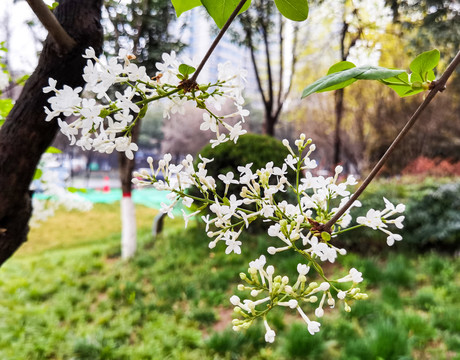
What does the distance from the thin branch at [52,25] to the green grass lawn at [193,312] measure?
2.59 metres

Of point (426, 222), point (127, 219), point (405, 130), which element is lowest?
point (127, 219)

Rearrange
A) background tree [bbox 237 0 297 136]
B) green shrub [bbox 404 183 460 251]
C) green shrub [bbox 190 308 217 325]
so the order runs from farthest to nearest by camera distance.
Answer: background tree [bbox 237 0 297 136], green shrub [bbox 404 183 460 251], green shrub [bbox 190 308 217 325]

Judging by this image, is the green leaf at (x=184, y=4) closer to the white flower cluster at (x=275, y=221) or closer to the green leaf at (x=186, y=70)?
the green leaf at (x=186, y=70)

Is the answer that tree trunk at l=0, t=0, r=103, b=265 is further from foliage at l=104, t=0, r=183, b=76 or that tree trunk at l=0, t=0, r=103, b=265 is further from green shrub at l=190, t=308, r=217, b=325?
foliage at l=104, t=0, r=183, b=76

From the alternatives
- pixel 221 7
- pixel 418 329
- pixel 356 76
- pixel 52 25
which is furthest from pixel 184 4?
pixel 418 329

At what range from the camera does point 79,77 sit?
1.30m

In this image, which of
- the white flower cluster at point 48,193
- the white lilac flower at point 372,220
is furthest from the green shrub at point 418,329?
the white flower cluster at point 48,193

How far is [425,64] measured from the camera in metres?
0.59

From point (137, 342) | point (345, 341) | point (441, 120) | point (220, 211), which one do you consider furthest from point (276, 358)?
point (441, 120)

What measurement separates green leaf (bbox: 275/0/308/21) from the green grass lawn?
2530 mm

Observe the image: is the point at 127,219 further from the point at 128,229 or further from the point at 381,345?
the point at 381,345

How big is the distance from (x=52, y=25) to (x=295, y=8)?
2.72 feet

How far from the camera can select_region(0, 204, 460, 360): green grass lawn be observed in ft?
9.12

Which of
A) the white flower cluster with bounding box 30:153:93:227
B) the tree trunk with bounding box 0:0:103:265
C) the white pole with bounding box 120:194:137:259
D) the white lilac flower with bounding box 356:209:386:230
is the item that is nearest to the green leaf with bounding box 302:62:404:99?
the white lilac flower with bounding box 356:209:386:230
